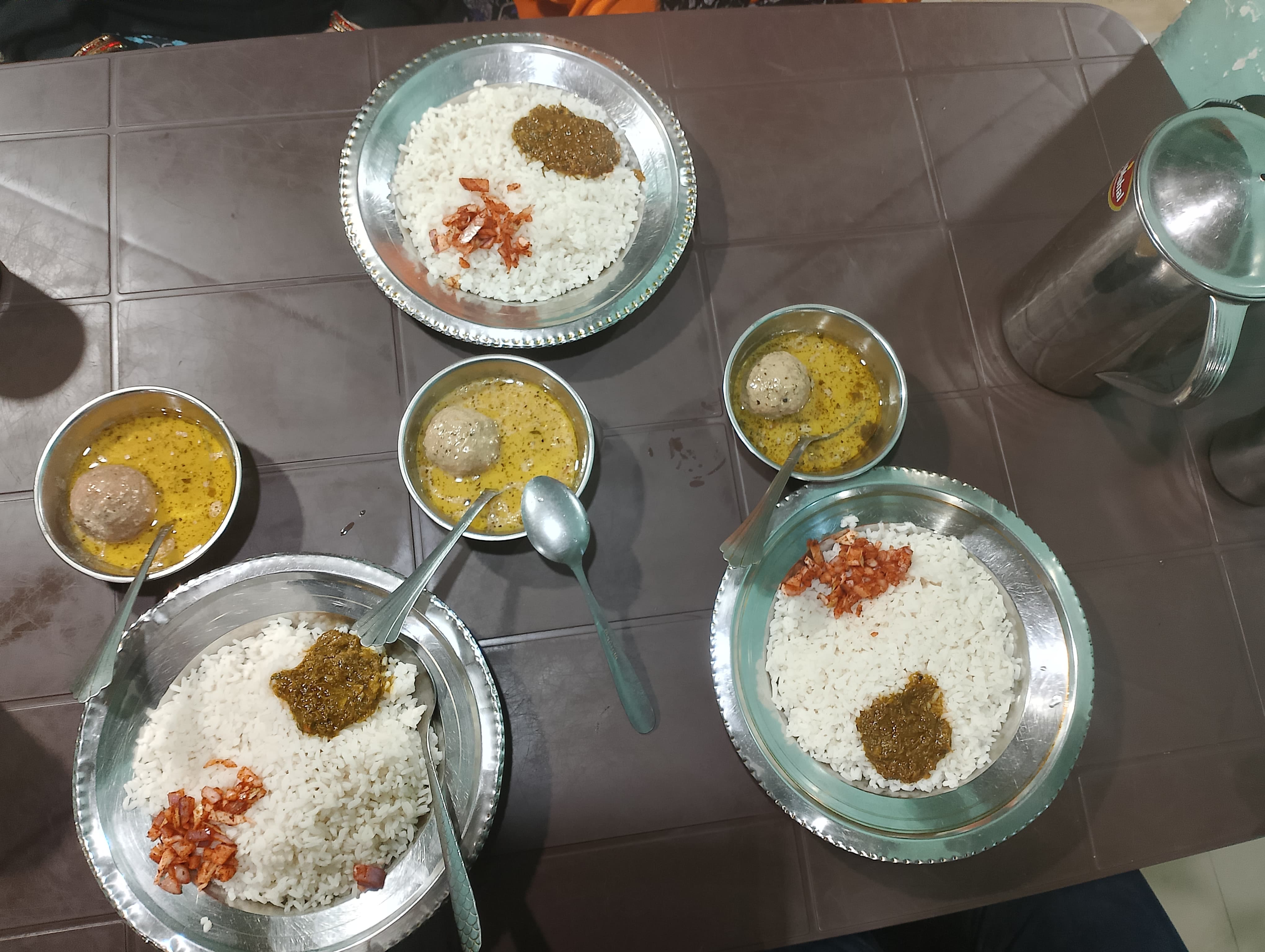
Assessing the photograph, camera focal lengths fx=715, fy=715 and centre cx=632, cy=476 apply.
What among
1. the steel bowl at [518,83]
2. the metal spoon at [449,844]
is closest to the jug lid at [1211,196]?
the steel bowl at [518,83]

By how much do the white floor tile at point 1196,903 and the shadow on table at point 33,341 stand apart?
3851 millimetres

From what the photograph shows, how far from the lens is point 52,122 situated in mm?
1947

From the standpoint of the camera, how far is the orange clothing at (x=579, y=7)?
240 cm

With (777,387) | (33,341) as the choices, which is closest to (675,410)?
(777,387)

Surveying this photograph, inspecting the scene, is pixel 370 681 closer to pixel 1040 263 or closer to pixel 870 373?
pixel 870 373

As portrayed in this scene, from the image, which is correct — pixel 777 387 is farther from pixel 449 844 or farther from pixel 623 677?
pixel 449 844

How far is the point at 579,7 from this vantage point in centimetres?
241

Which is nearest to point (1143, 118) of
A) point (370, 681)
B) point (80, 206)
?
point (370, 681)

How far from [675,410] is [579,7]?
5.01ft

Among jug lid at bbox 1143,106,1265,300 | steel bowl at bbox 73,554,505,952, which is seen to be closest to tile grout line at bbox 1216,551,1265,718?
jug lid at bbox 1143,106,1265,300

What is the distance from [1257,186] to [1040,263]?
477 millimetres

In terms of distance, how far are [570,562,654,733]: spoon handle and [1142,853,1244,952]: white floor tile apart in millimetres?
2273

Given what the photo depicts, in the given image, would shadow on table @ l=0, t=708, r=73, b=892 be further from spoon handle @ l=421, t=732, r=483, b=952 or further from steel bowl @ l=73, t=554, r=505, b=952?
spoon handle @ l=421, t=732, r=483, b=952

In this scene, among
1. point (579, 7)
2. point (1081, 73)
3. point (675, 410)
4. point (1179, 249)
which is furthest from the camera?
point (579, 7)
